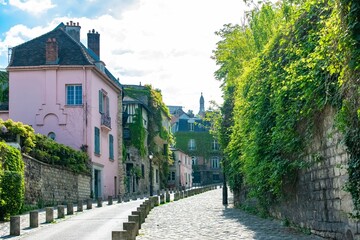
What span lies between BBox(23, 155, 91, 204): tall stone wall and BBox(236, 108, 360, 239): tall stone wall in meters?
12.9

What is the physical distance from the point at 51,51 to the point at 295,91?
25.4 meters

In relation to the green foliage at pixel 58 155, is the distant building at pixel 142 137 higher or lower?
higher

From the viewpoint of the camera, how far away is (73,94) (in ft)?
Answer: 112

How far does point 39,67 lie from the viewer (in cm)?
3366

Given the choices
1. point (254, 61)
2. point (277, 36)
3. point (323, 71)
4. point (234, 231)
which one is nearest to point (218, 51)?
point (254, 61)

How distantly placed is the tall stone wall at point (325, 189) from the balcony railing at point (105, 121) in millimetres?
25165

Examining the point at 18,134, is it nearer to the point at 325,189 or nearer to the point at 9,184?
the point at 9,184

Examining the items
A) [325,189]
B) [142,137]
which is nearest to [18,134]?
[325,189]

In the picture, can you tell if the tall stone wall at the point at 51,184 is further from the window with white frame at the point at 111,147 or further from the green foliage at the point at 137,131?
the green foliage at the point at 137,131

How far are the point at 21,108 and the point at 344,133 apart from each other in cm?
2870

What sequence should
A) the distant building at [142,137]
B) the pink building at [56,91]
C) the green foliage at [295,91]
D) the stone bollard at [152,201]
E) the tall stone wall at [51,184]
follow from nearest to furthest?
the green foliage at [295,91] < the tall stone wall at [51,184] < the stone bollard at [152,201] < the pink building at [56,91] < the distant building at [142,137]

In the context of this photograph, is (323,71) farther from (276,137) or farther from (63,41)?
(63,41)

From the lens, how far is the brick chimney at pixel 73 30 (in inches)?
1597

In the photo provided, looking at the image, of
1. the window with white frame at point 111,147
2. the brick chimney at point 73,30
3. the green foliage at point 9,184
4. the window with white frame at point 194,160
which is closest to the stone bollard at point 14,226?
the green foliage at point 9,184
